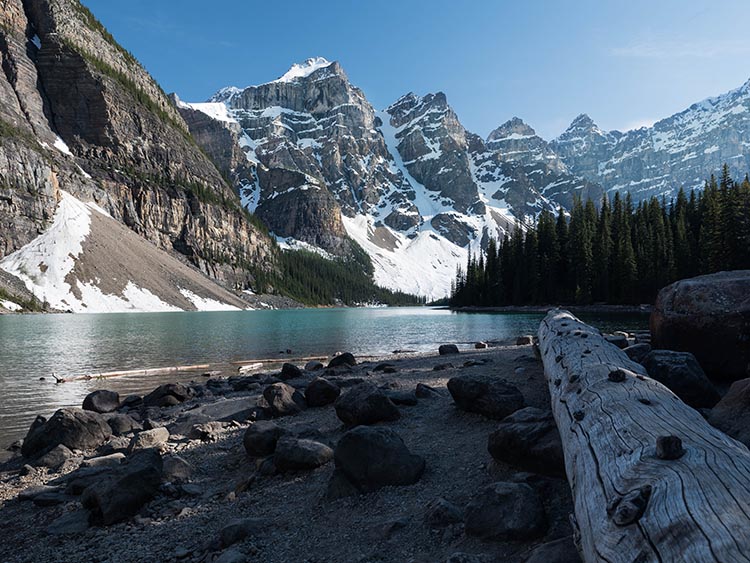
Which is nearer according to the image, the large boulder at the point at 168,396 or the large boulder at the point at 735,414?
the large boulder at the point at 735,414

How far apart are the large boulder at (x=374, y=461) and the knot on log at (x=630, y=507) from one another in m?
3.67

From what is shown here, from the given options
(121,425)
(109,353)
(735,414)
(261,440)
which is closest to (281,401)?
(261,440)

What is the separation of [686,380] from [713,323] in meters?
3.04

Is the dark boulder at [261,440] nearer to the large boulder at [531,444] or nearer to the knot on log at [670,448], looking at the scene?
the large boulder at [531,444]

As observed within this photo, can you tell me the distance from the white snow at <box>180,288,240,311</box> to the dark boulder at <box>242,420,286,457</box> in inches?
4266

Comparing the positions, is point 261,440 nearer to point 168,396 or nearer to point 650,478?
point 650,478

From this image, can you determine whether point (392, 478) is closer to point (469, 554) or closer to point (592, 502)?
point (469, 554)

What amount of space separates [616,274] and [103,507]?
267ft

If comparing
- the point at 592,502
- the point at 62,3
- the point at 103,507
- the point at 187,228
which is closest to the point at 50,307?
the point at 187,228

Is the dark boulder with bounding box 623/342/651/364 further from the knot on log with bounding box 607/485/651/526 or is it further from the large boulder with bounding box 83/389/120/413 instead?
the large boulder with bounding box 83/389/120/413

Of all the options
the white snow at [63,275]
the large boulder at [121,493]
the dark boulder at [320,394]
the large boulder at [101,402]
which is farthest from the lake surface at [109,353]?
the white snow at [63,275]

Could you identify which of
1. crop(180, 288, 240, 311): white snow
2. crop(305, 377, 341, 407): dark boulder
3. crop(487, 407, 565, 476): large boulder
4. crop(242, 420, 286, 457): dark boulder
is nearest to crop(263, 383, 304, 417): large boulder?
crop(305, 377, 341, 407): dark boulder

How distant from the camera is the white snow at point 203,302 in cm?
10994

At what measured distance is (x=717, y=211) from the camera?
194 feet
